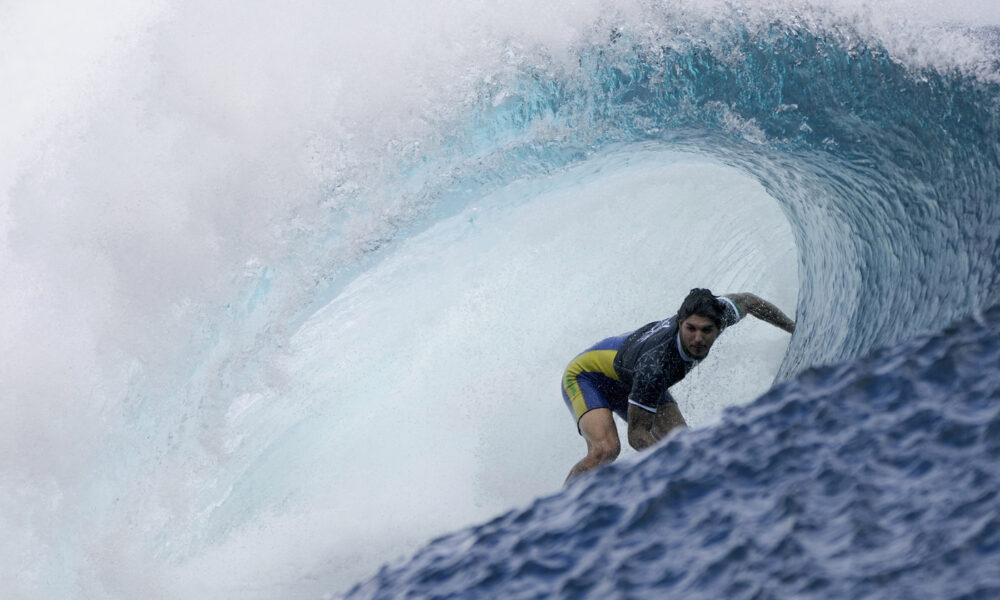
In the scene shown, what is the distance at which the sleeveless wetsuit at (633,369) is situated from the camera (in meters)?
3.49

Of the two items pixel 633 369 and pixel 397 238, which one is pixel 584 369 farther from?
pixel 397 238

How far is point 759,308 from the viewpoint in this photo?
154 inches

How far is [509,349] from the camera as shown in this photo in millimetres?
5895

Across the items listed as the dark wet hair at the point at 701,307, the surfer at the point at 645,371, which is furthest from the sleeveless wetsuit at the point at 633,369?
the dark wet hair at the point at 701,307

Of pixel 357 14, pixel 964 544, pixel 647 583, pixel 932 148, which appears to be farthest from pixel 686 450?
pixel 357 14

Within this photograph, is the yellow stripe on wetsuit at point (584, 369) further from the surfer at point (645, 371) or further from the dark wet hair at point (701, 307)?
the dark wet hair at point (701, 307)

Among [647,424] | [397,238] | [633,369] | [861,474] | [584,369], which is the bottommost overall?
[861,474]

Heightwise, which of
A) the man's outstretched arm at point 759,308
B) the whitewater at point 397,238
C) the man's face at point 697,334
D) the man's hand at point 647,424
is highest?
the whitewater at point 397,238

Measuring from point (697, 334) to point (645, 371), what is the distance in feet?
0.91

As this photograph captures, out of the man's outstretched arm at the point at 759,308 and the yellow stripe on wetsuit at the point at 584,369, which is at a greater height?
the yellow stripe on wetsuit at the point at 584,369

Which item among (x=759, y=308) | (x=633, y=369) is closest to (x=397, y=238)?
(x=633, y=369)

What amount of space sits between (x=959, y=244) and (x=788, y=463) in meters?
1.71

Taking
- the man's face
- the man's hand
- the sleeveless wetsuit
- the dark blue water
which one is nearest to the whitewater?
the dark blue water

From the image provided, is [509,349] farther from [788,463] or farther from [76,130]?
[788,463]
